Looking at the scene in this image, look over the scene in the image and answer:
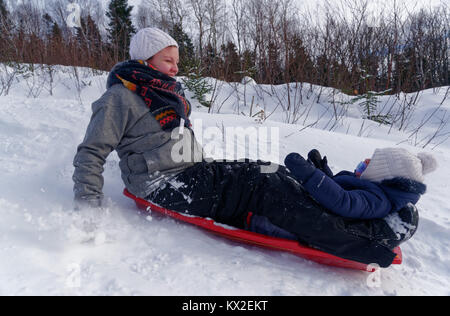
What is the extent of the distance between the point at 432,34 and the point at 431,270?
7554 mm

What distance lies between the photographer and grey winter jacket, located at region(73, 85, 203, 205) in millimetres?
1398

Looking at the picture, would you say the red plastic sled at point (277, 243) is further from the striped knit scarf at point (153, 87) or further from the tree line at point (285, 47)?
the tree line at point (285, 47)

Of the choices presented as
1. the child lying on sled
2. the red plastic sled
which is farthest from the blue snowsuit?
the red plastic sled

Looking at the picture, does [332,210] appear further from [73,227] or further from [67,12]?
[67,12]

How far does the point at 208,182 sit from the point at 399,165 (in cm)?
96

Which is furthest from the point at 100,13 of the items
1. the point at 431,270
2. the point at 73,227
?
the point at 431,270

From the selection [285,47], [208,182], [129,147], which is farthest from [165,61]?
[285,47]

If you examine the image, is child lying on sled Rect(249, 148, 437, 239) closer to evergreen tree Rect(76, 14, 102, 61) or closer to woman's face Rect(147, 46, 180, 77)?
woman's face Rect(147, 46, 180, 77)

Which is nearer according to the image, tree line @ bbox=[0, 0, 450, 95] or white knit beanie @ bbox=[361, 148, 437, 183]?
white knit beanie @ bbox=[361, 148, 437, 183]

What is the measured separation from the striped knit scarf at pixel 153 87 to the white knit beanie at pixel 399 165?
108 centimetres

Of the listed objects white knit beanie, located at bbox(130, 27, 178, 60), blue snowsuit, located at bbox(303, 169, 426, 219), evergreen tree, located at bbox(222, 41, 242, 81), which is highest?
evergreen tree, located at bbox(222, 41, 242, 81)

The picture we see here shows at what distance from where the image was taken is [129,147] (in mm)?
1555
